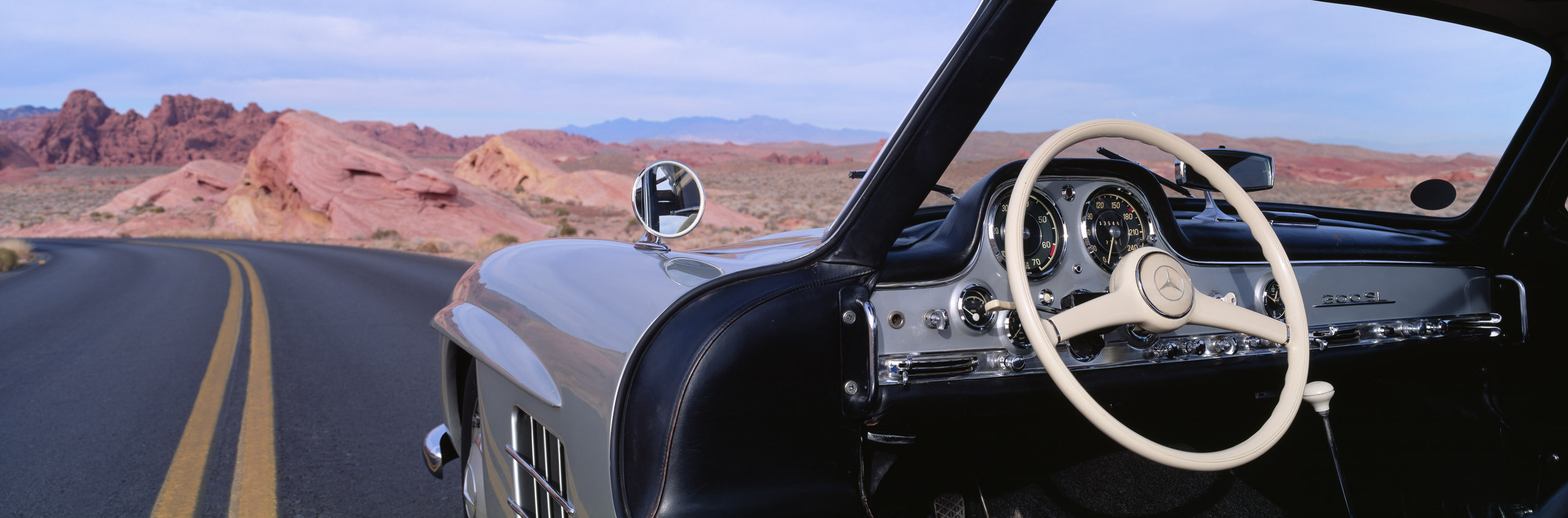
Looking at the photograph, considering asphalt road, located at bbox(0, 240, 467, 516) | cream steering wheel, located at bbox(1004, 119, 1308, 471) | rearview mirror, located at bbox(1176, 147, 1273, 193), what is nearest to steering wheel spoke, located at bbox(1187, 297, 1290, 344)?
cream steering wheel, located at bbox(1004, 119, 1308, 471)

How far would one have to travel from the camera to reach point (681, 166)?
8.05 feet

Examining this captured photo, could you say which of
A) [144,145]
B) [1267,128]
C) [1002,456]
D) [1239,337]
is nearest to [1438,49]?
[1267,128]

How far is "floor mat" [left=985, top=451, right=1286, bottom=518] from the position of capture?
259 cm

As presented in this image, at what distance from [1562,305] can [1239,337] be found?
1.18 metres

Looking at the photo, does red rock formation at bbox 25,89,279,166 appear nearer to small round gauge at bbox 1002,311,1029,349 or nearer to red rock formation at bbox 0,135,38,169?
red rock formation at bbox 0,135,38,169

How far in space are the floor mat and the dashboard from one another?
670mm

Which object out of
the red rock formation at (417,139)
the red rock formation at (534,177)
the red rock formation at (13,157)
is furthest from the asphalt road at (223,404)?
the red rock formation at (417,139)

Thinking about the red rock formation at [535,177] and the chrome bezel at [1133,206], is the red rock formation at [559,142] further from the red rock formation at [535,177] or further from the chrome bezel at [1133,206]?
the chrome bezel at [1133,206]

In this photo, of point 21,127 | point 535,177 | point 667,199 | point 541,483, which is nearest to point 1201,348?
point 667,199

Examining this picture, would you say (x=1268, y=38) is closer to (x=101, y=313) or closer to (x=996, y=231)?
(x=996, y=231)

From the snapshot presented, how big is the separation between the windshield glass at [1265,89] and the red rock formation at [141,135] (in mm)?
133006

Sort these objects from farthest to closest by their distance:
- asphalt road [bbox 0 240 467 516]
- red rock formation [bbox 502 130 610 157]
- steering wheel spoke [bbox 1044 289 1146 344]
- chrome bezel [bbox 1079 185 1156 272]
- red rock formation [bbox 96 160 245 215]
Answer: red rock formation [bbox 502 130 610 157], red rock formation [bbox 96 160 245 215], asphalt road [bbox 0 240 467 516], chrome bezel [bbox 1079 185 1156 272], steering wheel spoke [bbox 1044 289 1146 344]

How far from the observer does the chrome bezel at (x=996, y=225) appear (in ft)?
6.33

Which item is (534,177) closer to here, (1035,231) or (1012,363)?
(1035,231)
